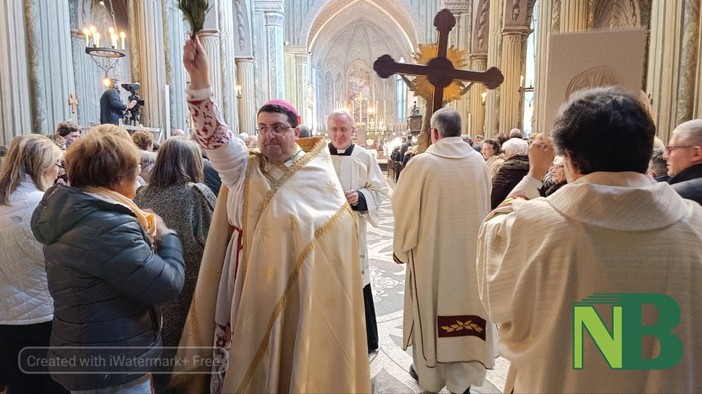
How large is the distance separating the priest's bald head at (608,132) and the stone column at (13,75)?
18.6 feet

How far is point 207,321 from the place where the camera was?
2307mm

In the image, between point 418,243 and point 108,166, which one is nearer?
point 108,166

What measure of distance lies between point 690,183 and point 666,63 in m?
3.64

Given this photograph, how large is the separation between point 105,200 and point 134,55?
26.4ft

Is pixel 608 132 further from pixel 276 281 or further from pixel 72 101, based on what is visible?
pixel 72 101

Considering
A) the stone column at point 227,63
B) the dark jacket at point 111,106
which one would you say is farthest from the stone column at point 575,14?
the stone column at point 227,63

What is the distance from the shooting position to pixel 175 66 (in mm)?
9242

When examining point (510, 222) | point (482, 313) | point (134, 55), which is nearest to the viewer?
point (510, 222)

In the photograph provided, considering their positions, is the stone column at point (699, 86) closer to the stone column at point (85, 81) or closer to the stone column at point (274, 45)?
the stone column at point (85, 81)

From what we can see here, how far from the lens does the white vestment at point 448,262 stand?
126 inches

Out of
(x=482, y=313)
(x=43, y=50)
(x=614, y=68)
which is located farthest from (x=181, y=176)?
(x=43, y=50)

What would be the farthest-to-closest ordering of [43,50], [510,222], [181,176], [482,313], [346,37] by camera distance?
[346,37] < [43,50] < [482,313] < [181,176] < [510,222]

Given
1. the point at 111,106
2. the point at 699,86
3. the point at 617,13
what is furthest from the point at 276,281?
the point at 617,13

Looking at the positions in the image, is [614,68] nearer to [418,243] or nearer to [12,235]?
[418,243]
